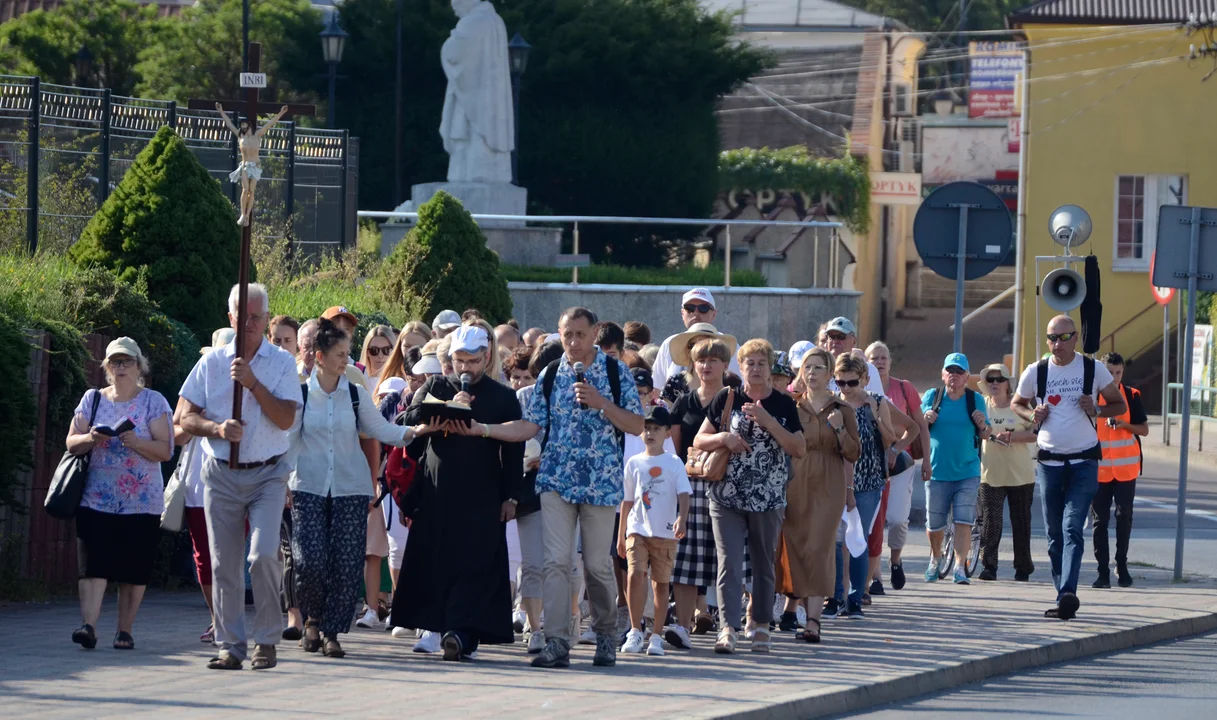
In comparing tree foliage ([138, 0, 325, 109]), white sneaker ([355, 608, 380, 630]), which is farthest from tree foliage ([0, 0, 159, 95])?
white sneaker ([355, 608, 380, 630])

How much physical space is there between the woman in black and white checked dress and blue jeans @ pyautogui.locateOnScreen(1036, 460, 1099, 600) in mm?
2199

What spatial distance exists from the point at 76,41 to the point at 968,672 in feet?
112

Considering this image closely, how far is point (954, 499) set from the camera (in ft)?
44.0

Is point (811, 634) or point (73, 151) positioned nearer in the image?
point (811, 634)

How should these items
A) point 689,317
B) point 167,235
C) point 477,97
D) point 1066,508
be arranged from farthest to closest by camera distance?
point 477,97
point 167,235
point 1066,508
point 689,317

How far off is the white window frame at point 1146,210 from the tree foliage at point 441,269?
72.8 ft

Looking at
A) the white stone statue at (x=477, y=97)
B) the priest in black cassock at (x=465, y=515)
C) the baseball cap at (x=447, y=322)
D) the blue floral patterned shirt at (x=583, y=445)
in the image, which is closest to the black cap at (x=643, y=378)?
the blue floral patterned shirt at (x=583, y=445)

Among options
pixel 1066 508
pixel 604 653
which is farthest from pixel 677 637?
pixel 1066 508

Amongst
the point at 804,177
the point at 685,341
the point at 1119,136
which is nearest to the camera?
the point at 685,341

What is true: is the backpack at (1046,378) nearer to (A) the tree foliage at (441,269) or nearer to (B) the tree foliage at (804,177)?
(A) the tree foliage at (441,269)

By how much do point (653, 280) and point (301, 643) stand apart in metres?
16.0

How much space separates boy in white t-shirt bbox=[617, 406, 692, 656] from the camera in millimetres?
9672

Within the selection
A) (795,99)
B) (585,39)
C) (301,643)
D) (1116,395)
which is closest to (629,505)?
(301,643)

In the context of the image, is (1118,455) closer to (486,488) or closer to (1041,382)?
(1041,382)
